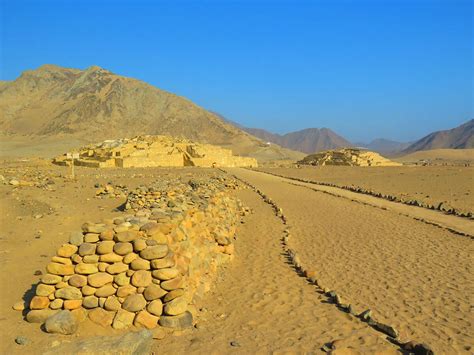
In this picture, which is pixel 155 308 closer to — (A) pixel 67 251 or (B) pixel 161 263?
(B) pixel 161 263

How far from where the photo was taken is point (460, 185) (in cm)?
1959

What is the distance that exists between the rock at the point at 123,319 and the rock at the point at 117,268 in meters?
0.47

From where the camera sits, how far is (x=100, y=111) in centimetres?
9106

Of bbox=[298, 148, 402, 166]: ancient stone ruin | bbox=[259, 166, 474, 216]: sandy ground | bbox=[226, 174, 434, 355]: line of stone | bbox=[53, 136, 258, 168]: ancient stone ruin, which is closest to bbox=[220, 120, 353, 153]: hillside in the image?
bbox=[298, 148, 402, 166]: ancient stone ruin

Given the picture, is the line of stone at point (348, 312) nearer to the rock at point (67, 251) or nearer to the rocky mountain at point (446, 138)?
the rock at point (67, 251)

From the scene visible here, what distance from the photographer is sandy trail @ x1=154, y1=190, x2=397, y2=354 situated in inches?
169

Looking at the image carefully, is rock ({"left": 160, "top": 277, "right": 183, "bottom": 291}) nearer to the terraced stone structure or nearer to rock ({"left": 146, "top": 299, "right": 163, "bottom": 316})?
the terraced stone structure

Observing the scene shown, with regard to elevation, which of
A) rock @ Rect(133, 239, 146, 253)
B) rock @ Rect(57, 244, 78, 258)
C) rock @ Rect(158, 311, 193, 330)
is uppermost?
rock @ Rect(133, 239, 146, 253)

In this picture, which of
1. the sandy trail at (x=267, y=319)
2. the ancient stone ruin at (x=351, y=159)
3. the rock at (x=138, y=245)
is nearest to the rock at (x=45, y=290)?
the rock at (x=138, y=245)

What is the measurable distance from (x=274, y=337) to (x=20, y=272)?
4.38 m

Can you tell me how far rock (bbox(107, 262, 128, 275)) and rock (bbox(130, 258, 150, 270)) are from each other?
3.3 inches

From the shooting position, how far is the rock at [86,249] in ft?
16.4

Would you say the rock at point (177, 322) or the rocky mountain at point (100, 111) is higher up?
Result: the rocky mountain at point (100, 111)

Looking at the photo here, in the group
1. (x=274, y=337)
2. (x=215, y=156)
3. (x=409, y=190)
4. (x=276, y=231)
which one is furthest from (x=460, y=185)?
(x=215, y=156)
